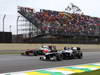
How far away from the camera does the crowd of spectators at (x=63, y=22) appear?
4888 centimetres

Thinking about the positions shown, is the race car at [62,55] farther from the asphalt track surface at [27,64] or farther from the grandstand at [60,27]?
the grandstand at [60,27]

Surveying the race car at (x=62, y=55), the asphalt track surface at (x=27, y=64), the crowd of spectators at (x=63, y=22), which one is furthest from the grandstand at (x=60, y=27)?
the asphalt track surface at (x=27, y=64)

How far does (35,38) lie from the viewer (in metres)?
39.7

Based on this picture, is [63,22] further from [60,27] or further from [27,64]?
[27,64]

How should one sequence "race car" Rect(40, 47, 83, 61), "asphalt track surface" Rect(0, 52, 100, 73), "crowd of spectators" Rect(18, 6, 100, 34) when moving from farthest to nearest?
"crowd of spectators" Rect(18, 6, 100, 34)
"race car" Rect(40, 47, 83, 61)
"asphalt track surface" Rect(0, 52, 100, 73)

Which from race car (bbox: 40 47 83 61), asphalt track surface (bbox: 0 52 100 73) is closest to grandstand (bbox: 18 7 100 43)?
race car (bbox: 40 47 83 61)

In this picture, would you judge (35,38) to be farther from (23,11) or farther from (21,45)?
(23,11)

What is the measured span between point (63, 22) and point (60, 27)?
335 cm

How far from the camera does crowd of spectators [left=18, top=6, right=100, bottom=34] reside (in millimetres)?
48875

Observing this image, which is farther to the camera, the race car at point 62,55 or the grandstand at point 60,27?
the grandstand at point 60,27

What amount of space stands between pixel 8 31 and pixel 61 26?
19781 millimetres

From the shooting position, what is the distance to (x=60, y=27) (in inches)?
2005

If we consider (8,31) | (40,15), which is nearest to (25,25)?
(40,15)

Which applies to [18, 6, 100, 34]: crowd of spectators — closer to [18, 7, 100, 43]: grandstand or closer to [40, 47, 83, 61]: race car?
[18, 7, 100, 43]: grandstand
